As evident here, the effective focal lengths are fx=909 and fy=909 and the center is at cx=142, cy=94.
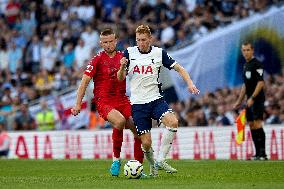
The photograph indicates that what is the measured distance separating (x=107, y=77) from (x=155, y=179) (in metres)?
2.21

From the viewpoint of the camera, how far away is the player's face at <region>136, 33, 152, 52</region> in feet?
46.0

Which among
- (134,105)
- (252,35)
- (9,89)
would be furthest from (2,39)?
(134,105)

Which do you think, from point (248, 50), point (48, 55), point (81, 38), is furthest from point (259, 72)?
point (48, 55)

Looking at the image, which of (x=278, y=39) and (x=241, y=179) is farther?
(x=278, y=39)

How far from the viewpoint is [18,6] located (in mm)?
31875

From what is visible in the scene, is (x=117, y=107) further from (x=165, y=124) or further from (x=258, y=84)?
(x=258, y=84)

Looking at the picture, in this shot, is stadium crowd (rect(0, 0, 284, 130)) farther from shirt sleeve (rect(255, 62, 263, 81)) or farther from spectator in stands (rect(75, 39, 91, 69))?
shirt sleeve (rect(255, 62, 263, 81))

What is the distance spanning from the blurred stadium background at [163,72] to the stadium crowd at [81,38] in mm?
32

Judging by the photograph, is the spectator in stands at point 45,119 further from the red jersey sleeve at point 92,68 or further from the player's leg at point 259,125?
the red jersey sleeve at point 92,68

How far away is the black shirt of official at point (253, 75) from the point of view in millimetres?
19344

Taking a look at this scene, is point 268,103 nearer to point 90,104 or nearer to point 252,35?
point 252,35

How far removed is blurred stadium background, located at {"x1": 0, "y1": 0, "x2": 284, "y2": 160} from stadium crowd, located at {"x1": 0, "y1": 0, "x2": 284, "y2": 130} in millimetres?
32

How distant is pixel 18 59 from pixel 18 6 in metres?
2.53

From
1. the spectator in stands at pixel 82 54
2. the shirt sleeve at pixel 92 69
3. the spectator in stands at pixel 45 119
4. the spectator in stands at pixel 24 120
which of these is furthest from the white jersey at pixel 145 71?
the spectator in stands at pixel 82 54
